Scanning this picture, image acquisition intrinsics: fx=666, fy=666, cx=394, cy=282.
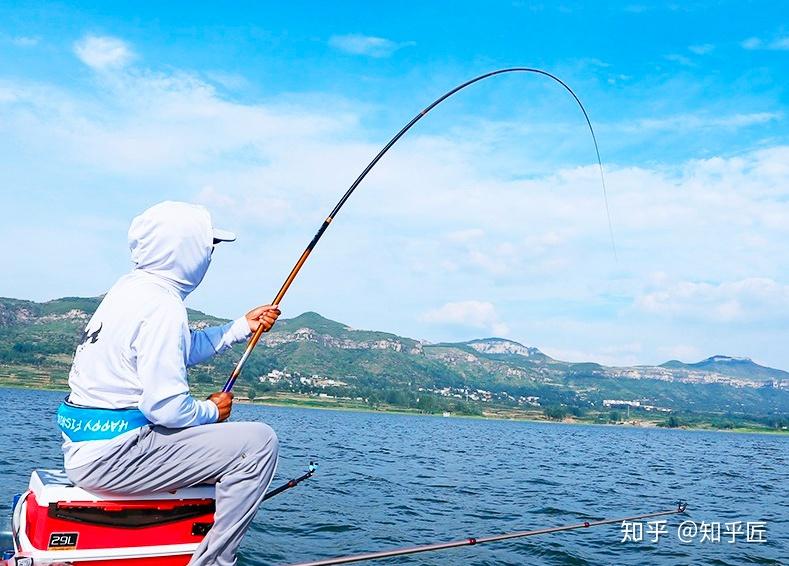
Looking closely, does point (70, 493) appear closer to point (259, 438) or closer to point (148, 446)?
point (148, 446)

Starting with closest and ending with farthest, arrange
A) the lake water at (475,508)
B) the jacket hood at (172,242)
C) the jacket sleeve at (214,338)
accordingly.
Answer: the jacket hood at (172,242) → the jacket sleeve at (214,338) → the lake water at (475,508)

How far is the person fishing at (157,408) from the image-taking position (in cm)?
373

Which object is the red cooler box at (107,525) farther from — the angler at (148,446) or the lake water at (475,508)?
the lake water at (475,508)

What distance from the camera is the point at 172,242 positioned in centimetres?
397

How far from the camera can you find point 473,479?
969 inches

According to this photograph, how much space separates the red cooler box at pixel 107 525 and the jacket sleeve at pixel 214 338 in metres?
0.98

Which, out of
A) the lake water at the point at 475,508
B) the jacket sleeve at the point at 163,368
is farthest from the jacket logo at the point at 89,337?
the lake water at the point at 475,508

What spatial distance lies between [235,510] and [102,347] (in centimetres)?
123

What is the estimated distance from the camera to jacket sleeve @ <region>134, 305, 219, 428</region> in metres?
3.66

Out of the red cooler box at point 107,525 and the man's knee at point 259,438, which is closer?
the red cooler box at point 107,525

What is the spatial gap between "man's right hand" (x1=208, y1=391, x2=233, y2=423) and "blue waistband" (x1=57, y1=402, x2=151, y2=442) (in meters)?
0.49

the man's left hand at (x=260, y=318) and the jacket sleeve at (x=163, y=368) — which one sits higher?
the man's left hand at (x=260, y=318)
